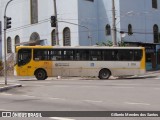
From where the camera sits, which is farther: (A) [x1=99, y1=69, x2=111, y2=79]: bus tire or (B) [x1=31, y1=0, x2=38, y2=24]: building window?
(B) [x1=31, y1=0, x2=38, y2=24]: building window

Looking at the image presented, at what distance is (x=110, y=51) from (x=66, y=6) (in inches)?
735

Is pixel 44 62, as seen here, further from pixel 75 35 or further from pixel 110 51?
pixel 75 35

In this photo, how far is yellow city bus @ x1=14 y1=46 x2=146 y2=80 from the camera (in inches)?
1273

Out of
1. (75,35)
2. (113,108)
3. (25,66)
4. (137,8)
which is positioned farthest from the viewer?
(137,8)

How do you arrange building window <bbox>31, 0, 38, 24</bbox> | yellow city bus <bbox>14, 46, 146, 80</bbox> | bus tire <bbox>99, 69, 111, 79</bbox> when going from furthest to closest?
building window <bbox>31, 0, 38, 24</bbox>
bus tire <bbox>99, 69, 111, 79</bbox>
yellow city bus <bbox>14, 46, 146, 80</bbox>

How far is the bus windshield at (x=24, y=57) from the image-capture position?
32.2 m

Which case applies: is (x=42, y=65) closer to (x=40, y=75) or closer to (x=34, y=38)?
(x=40, y=75)

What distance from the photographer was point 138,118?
1029cm

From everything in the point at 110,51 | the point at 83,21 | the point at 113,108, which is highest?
the point at 83,21

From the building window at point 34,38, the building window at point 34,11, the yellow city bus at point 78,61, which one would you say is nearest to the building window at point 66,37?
the building window at point 34,38

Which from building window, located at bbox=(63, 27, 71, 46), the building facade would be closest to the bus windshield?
the building facade

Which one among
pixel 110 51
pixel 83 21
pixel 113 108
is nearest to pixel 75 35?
pixel 83 21

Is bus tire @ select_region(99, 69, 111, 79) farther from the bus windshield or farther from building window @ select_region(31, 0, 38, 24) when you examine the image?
building window @ select_region(31, 0, 38, 24)

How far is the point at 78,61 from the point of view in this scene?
32.6 m
